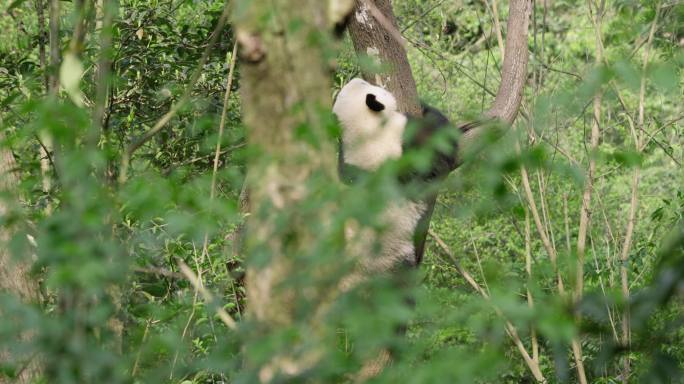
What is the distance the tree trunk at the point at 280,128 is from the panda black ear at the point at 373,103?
7.06 ft

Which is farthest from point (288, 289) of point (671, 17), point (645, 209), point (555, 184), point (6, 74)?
point (645, 209)

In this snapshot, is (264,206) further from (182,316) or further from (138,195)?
(182,316)

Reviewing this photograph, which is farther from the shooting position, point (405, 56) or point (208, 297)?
point (405, 56)

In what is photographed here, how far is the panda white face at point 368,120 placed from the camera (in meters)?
3.91

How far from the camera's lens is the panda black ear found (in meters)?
4.03

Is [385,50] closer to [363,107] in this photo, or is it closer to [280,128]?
[363,107]

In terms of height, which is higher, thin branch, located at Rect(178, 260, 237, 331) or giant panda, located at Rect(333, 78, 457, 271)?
thin branch, located at Rect(178, 260, 237, 331)

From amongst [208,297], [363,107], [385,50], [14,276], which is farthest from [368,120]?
[208,297]

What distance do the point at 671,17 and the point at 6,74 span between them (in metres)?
4.24

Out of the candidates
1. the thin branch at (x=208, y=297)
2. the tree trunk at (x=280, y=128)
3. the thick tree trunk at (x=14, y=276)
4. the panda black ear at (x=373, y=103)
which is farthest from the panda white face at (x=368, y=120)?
the tree trunk at (x=280, y=128)

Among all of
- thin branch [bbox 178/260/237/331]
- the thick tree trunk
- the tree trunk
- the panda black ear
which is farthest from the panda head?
the tree trunk

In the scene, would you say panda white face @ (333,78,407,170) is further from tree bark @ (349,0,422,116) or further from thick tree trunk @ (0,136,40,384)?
thick tree trunk @ (0,136,40,384)

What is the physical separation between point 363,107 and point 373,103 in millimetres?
128

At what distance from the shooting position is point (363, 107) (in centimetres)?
416
